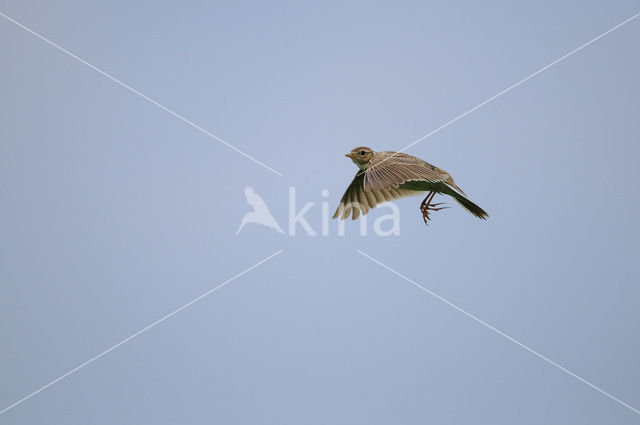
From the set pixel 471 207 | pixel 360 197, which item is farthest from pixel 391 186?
pixel 471 207

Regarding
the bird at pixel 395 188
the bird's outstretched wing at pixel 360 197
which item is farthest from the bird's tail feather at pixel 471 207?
the bird's outstretched wing at pixel 360 197

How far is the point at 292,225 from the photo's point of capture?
3.49m

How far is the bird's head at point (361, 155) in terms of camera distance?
10.6ft

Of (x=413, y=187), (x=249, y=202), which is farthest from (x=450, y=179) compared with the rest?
(x=249, y=202)

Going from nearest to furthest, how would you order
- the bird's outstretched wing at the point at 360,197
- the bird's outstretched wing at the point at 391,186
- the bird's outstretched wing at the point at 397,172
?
the bird's outstretched wing at the point at 397,172, the bird's outstretched wing at the point at 391,186, the bird's outstretched wing at the point at 360,197

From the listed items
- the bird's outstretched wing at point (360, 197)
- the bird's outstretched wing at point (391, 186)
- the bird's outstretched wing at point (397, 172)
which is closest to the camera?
the bird's outstretched wing at point (397, 172)

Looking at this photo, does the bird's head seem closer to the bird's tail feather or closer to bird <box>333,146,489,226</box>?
bird <box>333,146,489,226</box>

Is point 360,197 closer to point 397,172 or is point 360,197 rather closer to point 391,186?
point 391,186

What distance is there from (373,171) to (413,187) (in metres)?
0.36

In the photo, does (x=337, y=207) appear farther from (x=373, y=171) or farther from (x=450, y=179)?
(x=450, y=179)

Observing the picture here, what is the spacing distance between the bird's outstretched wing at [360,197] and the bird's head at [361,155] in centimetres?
5

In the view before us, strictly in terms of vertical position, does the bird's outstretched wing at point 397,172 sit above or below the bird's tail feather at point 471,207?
above

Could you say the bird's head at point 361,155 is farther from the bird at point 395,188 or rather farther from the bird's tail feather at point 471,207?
the bird's tail feather at point 471,207

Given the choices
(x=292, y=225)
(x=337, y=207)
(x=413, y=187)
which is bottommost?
(x=292, y=225)
